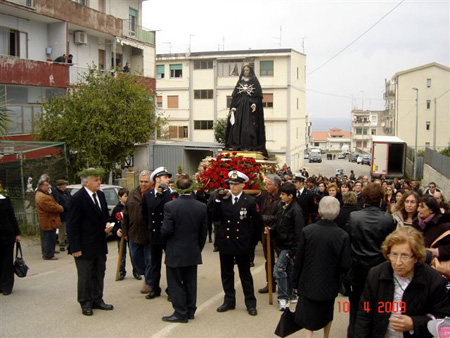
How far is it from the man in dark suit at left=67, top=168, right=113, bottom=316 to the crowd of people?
1 cm

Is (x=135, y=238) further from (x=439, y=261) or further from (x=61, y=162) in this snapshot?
(x=61, y=162)

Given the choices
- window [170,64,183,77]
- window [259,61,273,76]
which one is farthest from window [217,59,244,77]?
window [170,64,183,77]

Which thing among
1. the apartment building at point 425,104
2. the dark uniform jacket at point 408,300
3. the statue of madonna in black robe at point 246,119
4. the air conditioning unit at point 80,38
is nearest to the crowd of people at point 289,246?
the dark uniform jacket at point 408,300

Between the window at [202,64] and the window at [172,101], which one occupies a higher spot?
the window at [202,64]

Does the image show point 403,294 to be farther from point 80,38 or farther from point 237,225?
point 80,38

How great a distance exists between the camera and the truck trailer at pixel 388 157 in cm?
3625

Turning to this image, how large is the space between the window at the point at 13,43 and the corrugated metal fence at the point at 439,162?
64.7 feet

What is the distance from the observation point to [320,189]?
546 inches

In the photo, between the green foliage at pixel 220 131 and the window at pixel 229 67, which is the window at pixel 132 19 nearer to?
the green foliage at pixel 220 131

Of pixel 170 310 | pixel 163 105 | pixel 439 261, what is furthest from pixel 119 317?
pixel 163 105

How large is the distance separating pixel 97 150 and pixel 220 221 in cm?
1316

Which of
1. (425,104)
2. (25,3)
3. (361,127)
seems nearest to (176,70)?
(425,104)

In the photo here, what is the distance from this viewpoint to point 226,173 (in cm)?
1197

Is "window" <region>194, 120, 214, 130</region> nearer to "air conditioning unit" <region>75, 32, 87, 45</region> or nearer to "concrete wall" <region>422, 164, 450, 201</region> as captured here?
"concrete wall" <region>422, 164, 450, 201</region>
